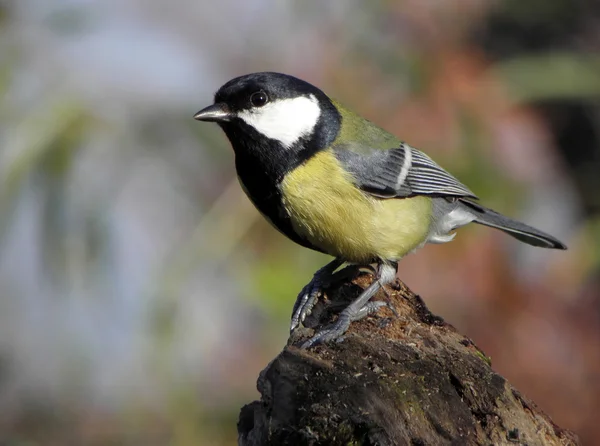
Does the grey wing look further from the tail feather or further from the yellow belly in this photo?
the tail feather

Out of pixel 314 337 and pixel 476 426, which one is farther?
pixel 314 337

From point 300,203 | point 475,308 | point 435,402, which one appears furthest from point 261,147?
point 475,308

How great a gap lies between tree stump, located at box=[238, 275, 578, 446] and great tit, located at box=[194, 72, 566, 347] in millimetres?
437

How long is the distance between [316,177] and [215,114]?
426 mm

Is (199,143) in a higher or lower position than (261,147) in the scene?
higher

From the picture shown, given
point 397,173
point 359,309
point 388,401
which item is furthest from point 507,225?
point 388,401

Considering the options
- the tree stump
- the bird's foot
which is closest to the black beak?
the bird's foot

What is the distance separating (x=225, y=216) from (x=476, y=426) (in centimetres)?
232

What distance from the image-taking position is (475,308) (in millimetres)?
4016

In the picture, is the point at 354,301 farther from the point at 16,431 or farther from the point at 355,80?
the point at 16,431

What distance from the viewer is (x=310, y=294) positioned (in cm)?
282

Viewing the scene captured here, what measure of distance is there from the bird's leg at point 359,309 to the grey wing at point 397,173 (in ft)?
1.00

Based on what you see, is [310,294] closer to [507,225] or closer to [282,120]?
[282,120]

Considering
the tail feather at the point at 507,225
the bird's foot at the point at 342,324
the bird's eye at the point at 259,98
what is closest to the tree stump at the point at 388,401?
the bird's foot at the point at 342,324
